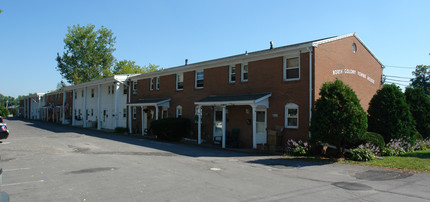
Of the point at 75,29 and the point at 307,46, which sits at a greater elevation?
the point at 75,29

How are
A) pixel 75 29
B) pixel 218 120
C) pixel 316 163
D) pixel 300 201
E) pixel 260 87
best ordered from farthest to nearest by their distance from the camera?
pixel 75 29
pixel 218 120
pixel 260 87
pixel 316 163
pixel 300 201

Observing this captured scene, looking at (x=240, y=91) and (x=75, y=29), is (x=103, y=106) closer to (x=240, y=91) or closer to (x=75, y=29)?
(x=240, y=91)

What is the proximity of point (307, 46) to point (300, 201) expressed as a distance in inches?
390

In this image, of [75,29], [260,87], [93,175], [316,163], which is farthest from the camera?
[75,29]

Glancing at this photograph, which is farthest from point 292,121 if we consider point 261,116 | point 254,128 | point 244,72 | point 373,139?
point 244,72

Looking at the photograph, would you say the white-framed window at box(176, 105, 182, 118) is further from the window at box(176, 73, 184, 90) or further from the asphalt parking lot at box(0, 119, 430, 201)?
the asphalt parking lot at box(0, 119, 430, 201)

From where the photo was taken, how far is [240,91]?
18.2 meters

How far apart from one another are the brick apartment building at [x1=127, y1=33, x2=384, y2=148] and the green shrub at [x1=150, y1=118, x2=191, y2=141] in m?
0.64

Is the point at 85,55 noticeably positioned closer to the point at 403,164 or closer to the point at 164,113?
the point at 164,113

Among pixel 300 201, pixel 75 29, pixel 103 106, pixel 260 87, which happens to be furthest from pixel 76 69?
pixel 300 201

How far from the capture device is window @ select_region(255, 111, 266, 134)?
16.9m

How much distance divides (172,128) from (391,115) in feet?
43.0

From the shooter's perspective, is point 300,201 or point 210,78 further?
point 210,78

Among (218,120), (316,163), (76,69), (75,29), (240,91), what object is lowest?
(316,163)
